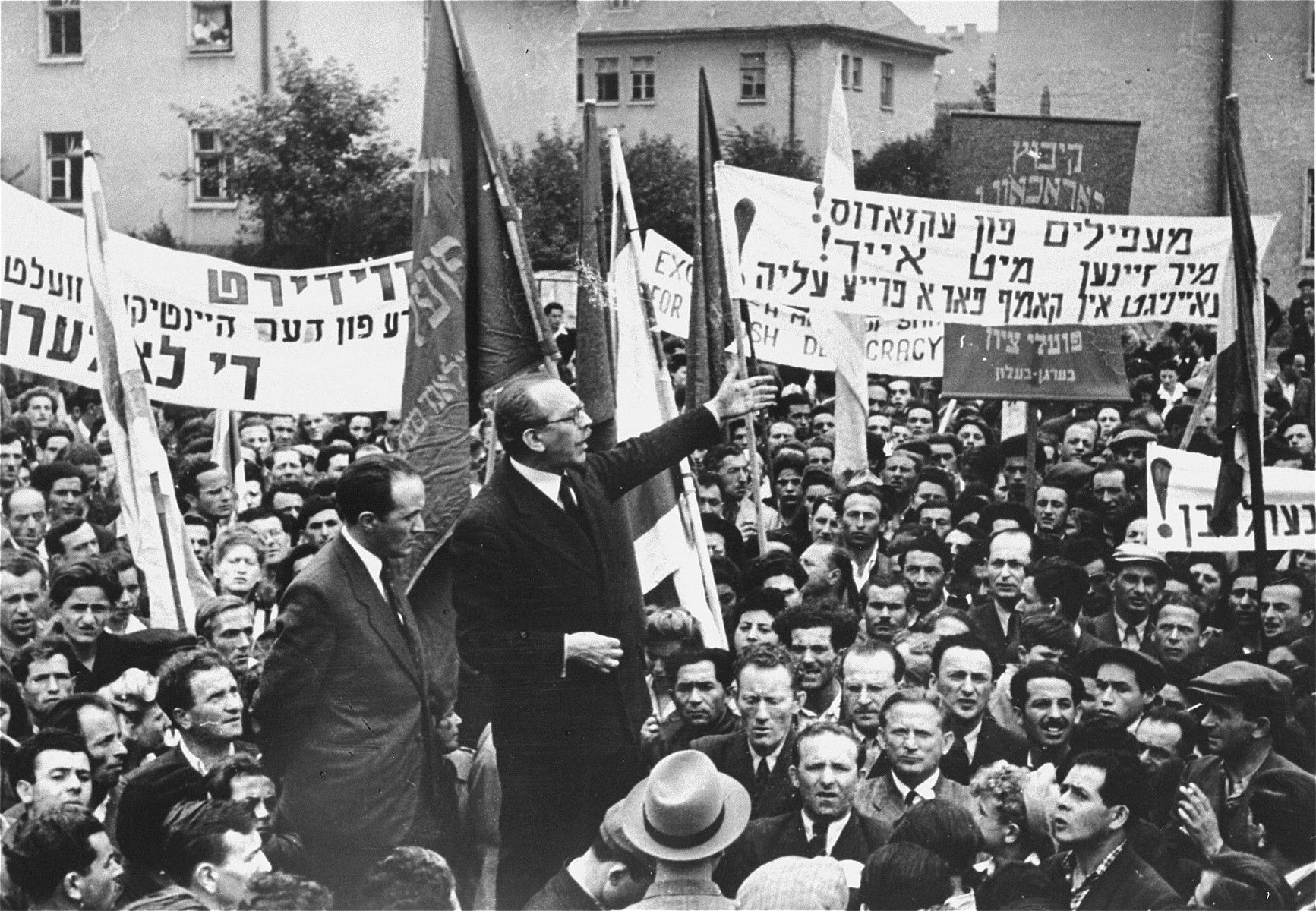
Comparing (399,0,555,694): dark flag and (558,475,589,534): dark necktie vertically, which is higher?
(399,0,555,694): dark flag

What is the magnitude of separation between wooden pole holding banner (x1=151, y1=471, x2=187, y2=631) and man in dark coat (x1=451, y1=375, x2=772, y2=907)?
7.67 feet

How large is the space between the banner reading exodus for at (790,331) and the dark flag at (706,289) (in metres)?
0.48

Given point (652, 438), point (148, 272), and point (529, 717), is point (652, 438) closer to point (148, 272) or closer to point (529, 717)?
point (529, 717)

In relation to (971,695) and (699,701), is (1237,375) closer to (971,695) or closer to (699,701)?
(971,695)

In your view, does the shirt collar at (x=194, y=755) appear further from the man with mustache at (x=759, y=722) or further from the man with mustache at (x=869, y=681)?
the man with mustache at (x=869, y=681)

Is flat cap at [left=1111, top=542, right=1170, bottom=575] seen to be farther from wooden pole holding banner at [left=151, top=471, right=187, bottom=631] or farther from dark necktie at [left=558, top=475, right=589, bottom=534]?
wooden pole holding banner at [left=151, top=471, right=187, bottom=631]

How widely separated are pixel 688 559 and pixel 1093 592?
1537mm

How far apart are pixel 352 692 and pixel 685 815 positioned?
113cm

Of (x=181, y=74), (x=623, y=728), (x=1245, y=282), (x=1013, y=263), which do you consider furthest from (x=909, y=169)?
(x=623, y=728)

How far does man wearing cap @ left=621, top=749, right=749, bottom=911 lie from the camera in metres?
4.21

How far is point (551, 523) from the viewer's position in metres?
5.30

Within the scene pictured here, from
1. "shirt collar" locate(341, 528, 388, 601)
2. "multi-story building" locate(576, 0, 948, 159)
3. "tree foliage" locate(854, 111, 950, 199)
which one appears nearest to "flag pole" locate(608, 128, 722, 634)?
"shirt collar" locate(341, 528, 388, 601)

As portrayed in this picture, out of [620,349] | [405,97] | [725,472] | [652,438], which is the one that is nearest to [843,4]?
[405,97]

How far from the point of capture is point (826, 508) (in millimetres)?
9602
